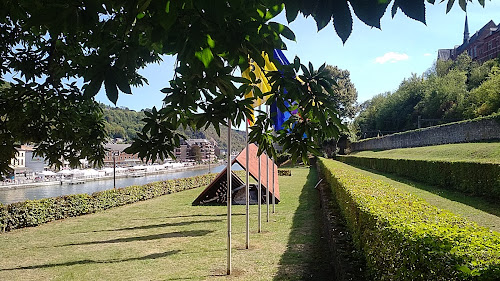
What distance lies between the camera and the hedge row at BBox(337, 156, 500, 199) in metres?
11.9

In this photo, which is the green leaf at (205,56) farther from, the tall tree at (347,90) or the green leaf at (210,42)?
the tall tree at (347,90)

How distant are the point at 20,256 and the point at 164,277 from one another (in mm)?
4855

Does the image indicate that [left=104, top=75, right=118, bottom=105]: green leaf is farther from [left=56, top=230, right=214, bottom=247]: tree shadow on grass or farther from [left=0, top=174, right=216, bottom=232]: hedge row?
[left=0, top=174, right=216, bottom=232]: hedge row

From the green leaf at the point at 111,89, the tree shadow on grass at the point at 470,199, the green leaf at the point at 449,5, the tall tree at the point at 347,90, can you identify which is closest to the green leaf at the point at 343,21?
the green leaf at the point at 449,5

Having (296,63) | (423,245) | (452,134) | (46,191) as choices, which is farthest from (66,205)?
(46,191)

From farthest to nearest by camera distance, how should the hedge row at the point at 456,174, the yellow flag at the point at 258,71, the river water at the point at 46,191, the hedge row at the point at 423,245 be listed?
1. the river water at the point at 46,191
2. the hedge row at the point at 456,174
3. the yellow flag at the point at 258,71
4. the hedge row at the point at 423,245

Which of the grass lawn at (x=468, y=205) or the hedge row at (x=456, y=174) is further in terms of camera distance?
the hedge row at (x=456, y=174)

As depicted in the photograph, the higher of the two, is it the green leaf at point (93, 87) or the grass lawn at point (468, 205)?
the green leaf at point (93, 87)

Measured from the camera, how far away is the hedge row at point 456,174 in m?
11.9

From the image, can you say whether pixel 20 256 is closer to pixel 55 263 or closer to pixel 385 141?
pixel 55 263

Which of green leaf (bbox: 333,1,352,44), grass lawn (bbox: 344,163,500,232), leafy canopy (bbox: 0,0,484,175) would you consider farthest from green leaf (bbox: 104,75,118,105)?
grass lawn (bbox: 344,163,500,232)

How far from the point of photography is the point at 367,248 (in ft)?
15.0

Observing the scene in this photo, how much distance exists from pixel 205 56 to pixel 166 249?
8.23 m

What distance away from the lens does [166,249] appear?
9070mm
